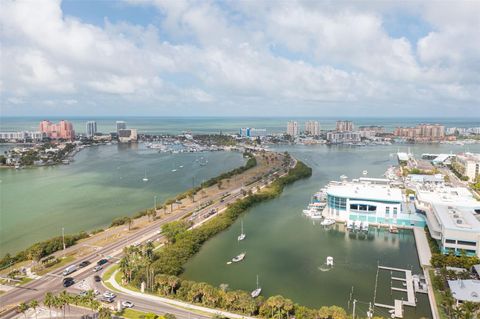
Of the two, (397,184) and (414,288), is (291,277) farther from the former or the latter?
(397,184)

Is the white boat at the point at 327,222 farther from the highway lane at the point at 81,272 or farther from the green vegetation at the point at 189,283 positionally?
the highway lane at the point at 81,272

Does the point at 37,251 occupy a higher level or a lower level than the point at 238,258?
higher

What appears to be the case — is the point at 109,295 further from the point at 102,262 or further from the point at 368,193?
the point at 368,193

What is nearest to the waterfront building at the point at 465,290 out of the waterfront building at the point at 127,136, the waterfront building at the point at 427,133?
the waterfront building at the point at 127,136

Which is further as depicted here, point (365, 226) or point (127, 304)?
point (365, 226)

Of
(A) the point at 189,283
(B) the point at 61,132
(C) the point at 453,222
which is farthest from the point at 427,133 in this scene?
(A) the point at 189,283

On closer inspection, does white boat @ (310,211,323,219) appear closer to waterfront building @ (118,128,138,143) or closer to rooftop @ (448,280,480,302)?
rooftop @ (448,280,480,302)
